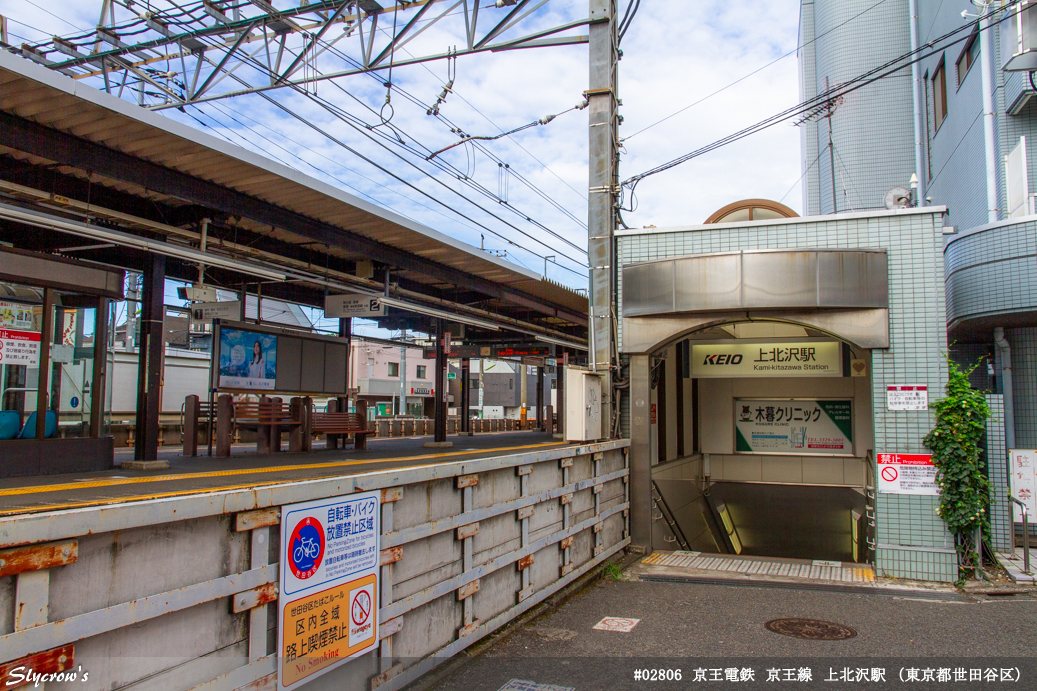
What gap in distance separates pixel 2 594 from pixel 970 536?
958cm

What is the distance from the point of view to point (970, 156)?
14789 millimetres

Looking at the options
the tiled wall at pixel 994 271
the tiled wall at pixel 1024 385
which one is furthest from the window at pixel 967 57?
the tiled wall at pixel 1024 385

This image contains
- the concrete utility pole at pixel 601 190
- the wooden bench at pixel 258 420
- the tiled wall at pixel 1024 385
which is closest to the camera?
the concrete utility pole at pixel 601 190

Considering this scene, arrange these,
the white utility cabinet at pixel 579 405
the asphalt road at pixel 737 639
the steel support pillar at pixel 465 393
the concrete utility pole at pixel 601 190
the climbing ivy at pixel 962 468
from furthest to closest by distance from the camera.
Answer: the steel support pillar at pixel 465 393, the concrete utility pole at pixel 601 190, the white utility cabinet at pixel 579 405, the climbing ivy at pixel 962 468, the asphalt road at pixel 737 639

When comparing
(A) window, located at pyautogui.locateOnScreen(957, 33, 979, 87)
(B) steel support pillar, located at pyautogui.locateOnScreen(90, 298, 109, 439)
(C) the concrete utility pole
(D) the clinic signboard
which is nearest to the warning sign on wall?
(C) the concrete utility pole

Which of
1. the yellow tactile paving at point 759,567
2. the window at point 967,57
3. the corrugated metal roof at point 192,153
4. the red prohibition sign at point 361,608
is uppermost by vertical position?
the window at point 967,57

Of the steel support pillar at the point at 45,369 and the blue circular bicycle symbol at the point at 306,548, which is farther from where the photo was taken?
the steel support pillar at the point at 45,369

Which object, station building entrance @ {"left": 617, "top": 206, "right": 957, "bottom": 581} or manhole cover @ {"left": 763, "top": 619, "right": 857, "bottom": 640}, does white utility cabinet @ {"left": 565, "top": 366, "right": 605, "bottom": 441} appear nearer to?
station building entrance @ {"left": 617, "top": 206, "right": 957, "bottom": 581}

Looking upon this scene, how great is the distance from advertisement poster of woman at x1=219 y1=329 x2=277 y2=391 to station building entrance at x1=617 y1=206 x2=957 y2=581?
666 cm

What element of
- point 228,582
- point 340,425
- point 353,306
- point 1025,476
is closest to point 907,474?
point 1025,476

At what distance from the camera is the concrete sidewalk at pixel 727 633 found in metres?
5.49

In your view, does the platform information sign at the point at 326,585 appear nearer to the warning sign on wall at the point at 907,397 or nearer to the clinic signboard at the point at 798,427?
the warning sign on wall at the point at 907,397

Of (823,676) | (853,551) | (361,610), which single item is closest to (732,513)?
(853,551)

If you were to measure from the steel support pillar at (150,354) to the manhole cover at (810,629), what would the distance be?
329 inches
